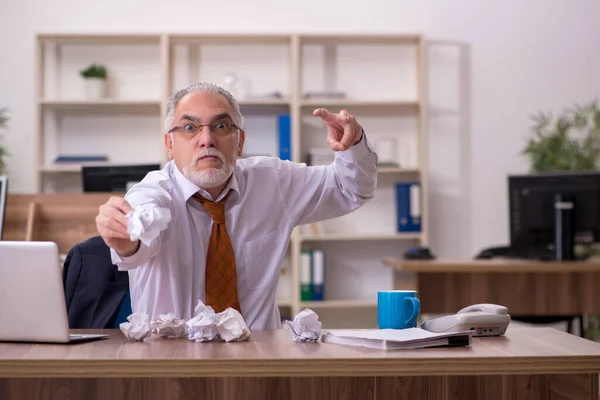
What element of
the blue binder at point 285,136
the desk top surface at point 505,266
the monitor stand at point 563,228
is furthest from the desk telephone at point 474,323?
the blue binder at point 285,136

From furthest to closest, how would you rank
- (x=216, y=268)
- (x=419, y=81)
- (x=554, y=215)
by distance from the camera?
(x=419, y=81)
(x=554, y=215)
(x=216, y=268)

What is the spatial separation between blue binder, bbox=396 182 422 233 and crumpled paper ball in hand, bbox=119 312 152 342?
375cm

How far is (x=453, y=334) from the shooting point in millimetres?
1495

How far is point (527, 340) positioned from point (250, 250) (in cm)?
87

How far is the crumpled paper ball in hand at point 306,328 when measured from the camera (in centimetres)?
156

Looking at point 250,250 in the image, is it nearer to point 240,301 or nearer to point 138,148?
point 240,301

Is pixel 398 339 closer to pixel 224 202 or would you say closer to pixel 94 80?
pixel 224 202

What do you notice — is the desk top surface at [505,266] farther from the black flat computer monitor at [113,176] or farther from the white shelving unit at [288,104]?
the black flat computer monitor at [113,176]

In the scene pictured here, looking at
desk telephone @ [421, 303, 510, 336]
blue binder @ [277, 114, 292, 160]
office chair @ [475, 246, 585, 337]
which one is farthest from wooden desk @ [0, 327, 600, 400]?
blue binder @ [277, 114, 292, 160]

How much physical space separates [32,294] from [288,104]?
3.92m

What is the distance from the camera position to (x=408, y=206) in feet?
17.2

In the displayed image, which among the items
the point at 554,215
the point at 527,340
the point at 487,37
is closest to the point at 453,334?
the point at 527,340

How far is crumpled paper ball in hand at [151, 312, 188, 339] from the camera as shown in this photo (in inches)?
62.6

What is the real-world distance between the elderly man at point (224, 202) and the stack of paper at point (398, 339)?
0.58 m
